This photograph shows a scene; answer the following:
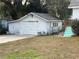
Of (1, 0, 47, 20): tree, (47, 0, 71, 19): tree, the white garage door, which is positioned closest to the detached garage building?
the white garage door

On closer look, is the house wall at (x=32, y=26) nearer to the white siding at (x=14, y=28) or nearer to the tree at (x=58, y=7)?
the white siding at (x=14, y=28)

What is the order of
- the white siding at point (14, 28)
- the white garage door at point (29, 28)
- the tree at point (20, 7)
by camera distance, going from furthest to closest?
the tree at point (20, 7) < the white siding at point (14, 28) < the white garage door at point (29, 28)

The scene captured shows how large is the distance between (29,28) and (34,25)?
0.94m

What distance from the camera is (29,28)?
31516mm

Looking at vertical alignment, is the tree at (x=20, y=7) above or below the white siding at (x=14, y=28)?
above

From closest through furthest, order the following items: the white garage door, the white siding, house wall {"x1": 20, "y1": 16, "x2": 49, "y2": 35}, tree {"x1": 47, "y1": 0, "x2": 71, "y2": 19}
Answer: house wall {"x1": 20, "y1": 16, "x2": 49, "y2": 35}, the white garage door, the white siding, tree {"x1": 47, "y1": 0, "x2": 71, "y2": 19}

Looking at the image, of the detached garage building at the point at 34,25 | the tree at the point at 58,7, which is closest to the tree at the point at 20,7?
the tree at the point at 58,7

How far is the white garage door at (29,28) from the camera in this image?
3097 cm

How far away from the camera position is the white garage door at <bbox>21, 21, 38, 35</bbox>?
3097 centimetres

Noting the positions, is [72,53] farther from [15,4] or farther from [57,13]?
[57,13]

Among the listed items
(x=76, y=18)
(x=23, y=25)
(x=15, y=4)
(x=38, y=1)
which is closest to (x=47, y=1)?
(x=38, y=1)

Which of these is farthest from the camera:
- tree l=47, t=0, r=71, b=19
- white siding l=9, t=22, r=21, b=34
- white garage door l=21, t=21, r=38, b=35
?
tree l=47, t=0, r=71, b=19

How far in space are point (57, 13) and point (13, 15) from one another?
7979 mm

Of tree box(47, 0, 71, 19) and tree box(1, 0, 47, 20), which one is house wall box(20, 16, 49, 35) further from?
tree box(47, 0, 71, 19)
